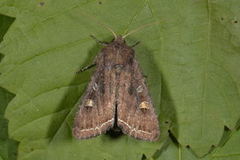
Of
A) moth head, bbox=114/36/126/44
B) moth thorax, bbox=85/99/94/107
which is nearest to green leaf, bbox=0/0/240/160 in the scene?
moth head, bbox=114/36/126/44

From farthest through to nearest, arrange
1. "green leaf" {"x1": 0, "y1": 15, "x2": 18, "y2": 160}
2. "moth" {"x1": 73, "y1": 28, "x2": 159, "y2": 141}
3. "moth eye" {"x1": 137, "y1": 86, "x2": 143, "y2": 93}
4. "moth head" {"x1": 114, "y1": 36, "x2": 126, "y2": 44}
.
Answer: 1. "green leaf" {"x1": 0, "y1": 15, "x2": 18, "y2": 160}
2. "moth eye" {"x1": 137, "y1": 86, "x2": 143, "y2": 93}
3. "moth" {"x1": 73, "y1": 28, "x2": 159, "y2": 141}
4. "moth head" {"x1": 114, "y1": 36, "x2": 126, "y2": 44}

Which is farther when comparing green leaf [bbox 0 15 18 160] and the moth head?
green leaf [bbox 0 15 18 160]

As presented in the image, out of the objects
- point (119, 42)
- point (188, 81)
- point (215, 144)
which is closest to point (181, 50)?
point (188, 81)

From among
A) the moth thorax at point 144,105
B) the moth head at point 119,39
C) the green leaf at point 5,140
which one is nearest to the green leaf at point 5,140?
the green leaf at point 5,140

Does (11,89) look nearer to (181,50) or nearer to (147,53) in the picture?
(147,53)

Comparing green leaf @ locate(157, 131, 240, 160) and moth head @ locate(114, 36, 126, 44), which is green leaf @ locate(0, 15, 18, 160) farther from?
green leaf @ locate(157, 131, 240, 160)

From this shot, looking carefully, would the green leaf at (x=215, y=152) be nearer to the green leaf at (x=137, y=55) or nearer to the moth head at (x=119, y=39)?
the green leaf at (x=137, y=55)
